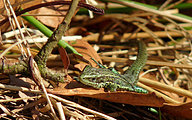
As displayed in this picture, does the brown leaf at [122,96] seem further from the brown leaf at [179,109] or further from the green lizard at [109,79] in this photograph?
the brown leaf at [179,109]

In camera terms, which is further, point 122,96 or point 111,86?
point 111,86

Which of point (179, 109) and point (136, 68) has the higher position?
point (136, 68)

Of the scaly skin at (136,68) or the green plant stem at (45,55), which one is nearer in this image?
the green plant stem at (45,55)

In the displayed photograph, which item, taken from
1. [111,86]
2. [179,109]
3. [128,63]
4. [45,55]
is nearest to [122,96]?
[111,86]

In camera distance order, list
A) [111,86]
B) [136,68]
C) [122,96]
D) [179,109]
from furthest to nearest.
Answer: [136,68]
[111,86]
[179,109]
[122,96]

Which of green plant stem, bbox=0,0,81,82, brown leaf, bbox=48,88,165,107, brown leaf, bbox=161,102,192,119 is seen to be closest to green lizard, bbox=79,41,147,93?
brown leaf, bbox=48,88,165,107

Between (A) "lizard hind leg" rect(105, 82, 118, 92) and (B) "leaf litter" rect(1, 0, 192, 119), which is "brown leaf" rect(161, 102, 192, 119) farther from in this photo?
(A) "lizard hind leg" rect(105, 82, 118, 92)

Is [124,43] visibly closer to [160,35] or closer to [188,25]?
[160,35]

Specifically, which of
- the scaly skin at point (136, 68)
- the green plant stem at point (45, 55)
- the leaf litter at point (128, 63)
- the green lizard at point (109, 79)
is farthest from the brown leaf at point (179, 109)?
the green plant stem at point (45, 55)

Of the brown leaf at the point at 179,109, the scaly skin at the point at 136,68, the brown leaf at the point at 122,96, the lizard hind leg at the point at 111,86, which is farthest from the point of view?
the scaly skin at the point at 136,68

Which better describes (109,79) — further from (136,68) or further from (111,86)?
(136,68)

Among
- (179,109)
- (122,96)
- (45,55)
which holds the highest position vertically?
(45,55)
